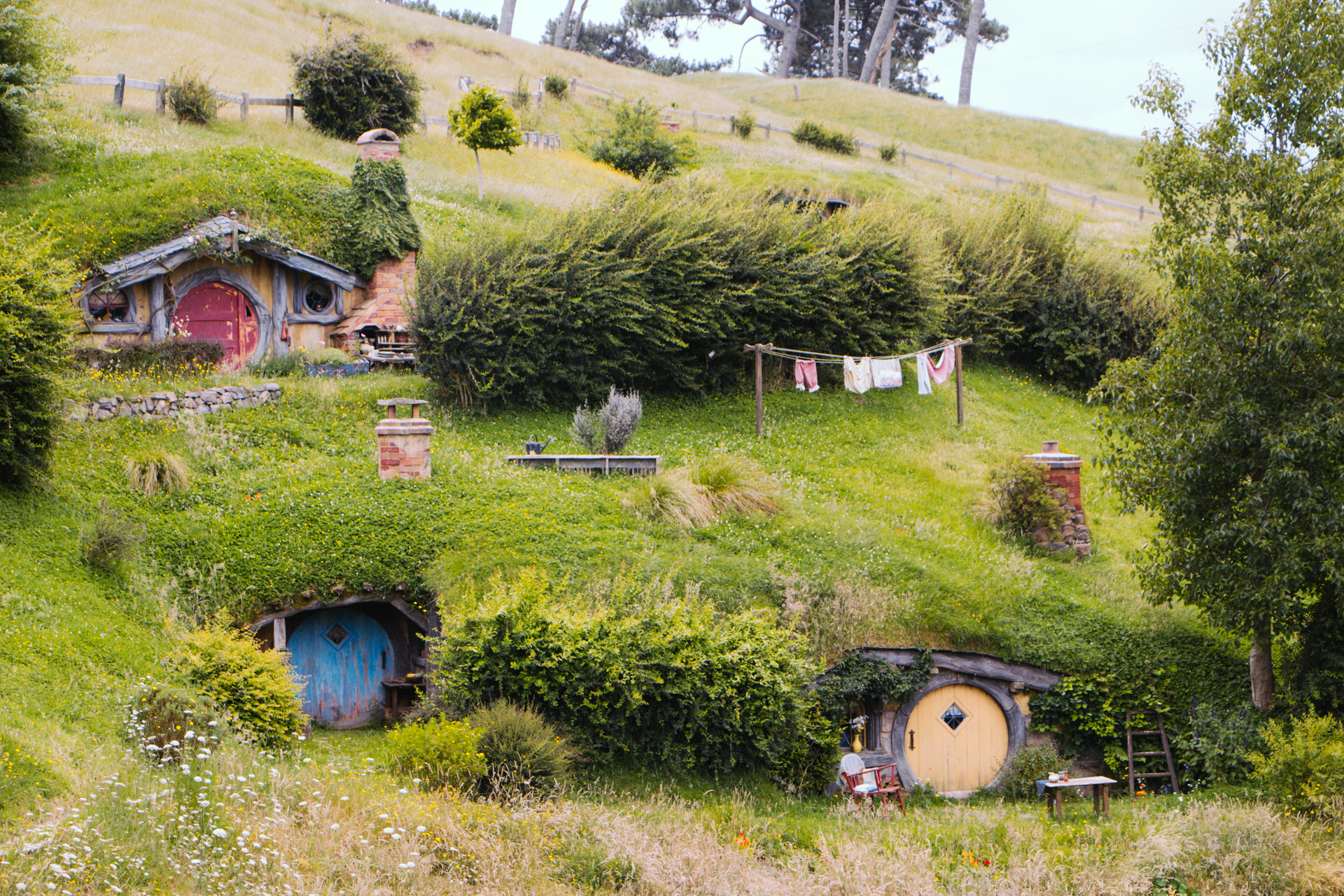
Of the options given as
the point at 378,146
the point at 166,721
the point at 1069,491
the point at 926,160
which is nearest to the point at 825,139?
the point at 926,160

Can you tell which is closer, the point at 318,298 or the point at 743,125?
the point at 318,298

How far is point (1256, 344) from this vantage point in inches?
476

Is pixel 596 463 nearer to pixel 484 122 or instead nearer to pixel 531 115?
pixel 484 122

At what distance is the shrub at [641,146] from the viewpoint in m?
33.1

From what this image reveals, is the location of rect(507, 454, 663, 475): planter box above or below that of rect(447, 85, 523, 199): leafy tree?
below

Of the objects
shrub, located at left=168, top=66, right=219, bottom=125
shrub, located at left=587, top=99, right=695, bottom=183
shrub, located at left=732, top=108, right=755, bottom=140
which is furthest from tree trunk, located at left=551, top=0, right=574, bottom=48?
shrub, located at left=168, top=66, right=219, bottom=125

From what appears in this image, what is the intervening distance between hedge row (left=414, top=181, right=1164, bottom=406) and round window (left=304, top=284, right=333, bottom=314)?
3288 millimetres

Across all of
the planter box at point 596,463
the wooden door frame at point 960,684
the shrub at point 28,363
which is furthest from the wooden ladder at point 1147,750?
the shrub at point 28,363

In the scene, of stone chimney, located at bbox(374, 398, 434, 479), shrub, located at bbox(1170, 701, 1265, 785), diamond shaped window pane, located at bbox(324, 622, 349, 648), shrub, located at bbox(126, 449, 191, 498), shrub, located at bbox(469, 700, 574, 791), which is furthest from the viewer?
stone chimney, located at bbox(374, 398, 434, 479)

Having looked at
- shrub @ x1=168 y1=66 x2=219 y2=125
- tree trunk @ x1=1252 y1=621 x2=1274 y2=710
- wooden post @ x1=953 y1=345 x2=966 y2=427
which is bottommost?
tree trunk @ x1=1252 y1=621 x2=1274 y2=710

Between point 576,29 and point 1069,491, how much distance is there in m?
52.9

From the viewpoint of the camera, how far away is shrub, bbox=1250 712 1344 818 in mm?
10477

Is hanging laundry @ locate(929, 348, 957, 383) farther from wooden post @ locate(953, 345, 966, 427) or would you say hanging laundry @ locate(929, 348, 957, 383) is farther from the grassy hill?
the grassy hill

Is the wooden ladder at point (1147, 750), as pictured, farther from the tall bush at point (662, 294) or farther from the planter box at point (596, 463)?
the tall bush at point (662, 294)
